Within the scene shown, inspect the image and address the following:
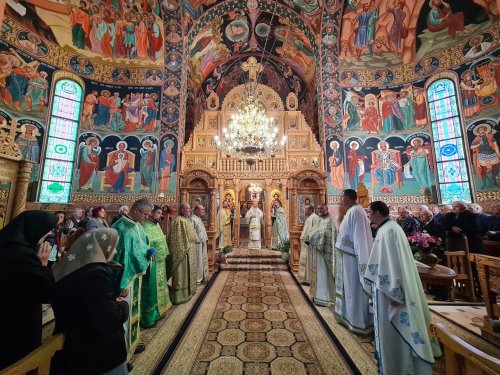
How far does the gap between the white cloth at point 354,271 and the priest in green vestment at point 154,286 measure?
9.83ft

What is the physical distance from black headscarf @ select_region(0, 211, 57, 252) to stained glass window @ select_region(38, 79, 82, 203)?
9.52 meters

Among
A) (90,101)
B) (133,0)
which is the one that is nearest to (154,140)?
(90,101)

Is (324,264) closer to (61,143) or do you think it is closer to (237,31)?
(61,143)

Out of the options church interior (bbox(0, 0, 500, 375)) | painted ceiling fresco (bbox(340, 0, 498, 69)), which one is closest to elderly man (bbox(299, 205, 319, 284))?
church interior (bbox(0, 0, 500, 375))

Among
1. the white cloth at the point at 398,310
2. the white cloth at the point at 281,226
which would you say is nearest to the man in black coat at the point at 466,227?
the white cloth at the point at 398,310

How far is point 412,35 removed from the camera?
32.0 ft

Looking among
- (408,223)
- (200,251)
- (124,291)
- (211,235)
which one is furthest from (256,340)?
(408,223)

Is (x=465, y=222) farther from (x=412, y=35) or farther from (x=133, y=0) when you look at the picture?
(x=133, y=0)

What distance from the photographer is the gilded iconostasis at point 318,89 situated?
832 cm

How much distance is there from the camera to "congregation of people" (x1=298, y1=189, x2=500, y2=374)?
200cm

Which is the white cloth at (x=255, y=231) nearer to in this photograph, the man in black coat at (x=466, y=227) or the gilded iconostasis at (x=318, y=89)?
the gilded iconostasis at (x=318, y=89)

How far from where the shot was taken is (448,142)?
9.05m

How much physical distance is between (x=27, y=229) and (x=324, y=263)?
448cm

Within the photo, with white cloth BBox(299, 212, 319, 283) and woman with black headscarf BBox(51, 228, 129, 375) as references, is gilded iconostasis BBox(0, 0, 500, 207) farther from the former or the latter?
woman with black headscarf BBox(51, 228, 129, 375)
